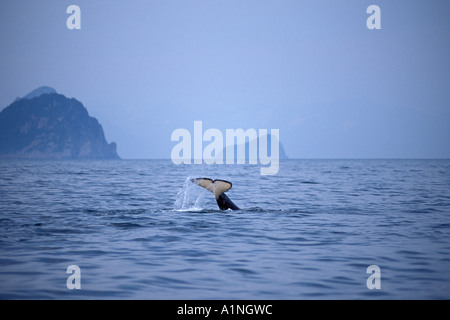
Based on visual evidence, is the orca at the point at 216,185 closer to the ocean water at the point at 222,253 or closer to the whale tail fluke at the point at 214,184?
the whale tail fluke at the point at 214,184

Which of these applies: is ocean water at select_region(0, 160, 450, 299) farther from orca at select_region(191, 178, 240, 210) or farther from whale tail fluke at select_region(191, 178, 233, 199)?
whale tail fluke at select_region(191, 178, 233, 199)

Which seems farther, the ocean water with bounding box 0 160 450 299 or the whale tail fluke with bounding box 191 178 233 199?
the whale tail fluke with bounding box 191 178 233 199

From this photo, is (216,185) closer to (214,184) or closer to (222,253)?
(214,184)

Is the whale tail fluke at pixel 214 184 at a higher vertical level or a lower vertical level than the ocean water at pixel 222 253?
higher

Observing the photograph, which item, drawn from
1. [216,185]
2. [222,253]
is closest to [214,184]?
[216,185]

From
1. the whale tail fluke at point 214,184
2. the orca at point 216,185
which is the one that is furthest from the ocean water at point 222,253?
the whale tail fluke at point 214,184

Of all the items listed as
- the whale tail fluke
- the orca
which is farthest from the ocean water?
the whale tail fluke

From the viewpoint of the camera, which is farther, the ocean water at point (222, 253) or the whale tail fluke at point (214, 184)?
the whale tail fluke at point (214, 184)

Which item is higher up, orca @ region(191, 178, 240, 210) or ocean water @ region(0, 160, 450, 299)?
orca @ region(191, 178, 240, 210)

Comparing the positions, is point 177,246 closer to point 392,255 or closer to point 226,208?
point 392,255

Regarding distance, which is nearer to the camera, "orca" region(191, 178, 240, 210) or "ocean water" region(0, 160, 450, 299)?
"ocean water" region(0, 160, 450, 299)

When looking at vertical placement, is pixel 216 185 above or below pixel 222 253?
above

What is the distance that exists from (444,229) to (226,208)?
8035mm
